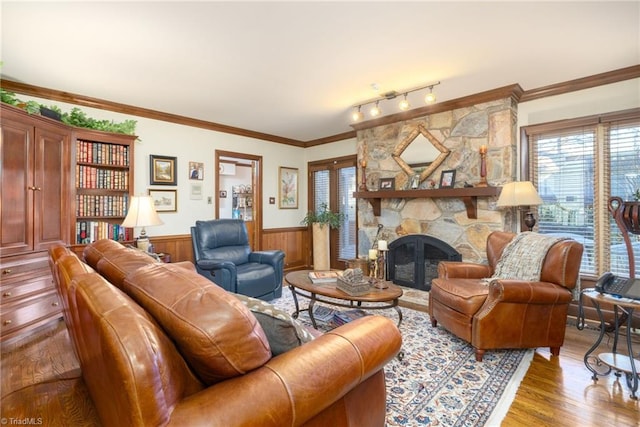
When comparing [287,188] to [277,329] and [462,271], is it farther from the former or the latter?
[277,329]

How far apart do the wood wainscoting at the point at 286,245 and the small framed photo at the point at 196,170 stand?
2.91 ft

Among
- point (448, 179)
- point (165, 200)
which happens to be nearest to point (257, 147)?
point (165, 200)

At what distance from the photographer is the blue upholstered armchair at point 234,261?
3.15 metres

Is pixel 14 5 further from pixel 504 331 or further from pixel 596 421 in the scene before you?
pixel 596 421

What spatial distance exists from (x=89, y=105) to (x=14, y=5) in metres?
1.80

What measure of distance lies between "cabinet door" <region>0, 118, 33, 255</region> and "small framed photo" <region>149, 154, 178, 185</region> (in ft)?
4.57

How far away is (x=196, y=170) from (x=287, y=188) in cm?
178

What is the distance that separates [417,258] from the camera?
4066mm

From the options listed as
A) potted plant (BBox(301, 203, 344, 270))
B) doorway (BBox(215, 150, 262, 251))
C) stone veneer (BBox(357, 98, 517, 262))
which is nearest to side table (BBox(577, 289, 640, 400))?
stone veneer (BBox(357, 98, 517, 262))

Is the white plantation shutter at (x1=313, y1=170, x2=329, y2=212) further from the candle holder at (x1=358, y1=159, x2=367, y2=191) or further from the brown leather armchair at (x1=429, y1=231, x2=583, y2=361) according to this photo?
the brown leather armchair at (x1=429, y1=231, x2=583, y2=361)

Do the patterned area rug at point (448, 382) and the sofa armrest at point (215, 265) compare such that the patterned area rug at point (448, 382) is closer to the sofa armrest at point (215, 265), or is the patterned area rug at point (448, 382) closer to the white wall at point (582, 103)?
the sofa armrest at point (215, 265)

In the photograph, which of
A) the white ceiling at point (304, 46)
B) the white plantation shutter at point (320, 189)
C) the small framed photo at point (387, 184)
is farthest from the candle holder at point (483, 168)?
the white plantation shutter at point (320, 189)

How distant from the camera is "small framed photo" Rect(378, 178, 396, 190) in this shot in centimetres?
434

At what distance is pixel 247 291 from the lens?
3242 mm
